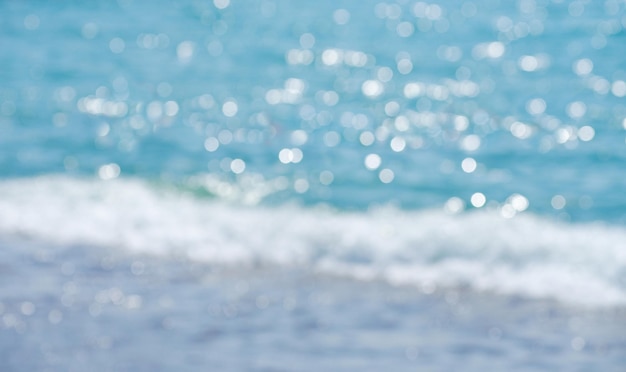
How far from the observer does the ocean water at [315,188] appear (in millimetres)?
8000

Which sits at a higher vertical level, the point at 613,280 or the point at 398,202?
the point at 398,202

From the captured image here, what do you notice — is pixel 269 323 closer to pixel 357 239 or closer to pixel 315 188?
pixel 357 239

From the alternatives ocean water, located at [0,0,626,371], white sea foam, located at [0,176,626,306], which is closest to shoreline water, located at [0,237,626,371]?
ocean water, located at [0,0,626,371]

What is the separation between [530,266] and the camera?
363 inches

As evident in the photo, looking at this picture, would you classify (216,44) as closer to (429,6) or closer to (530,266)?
(429,6)

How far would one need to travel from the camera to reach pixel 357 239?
32.5ft

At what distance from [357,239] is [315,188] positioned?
199 cm

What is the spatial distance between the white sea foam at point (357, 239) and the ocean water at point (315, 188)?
0.03 m

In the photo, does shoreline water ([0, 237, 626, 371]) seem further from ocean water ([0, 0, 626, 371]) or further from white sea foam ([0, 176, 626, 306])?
white sea foam ([0, 176, 626, 306])

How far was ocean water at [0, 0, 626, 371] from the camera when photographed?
26.2 feet

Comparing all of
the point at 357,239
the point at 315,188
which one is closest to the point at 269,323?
the point at 357,239

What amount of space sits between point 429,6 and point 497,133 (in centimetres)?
748

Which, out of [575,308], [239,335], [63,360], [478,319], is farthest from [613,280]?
[63,360]

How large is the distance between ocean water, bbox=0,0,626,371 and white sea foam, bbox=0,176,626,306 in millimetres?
27
